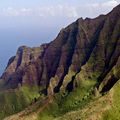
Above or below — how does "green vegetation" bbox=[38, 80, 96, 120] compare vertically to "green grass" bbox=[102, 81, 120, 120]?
above

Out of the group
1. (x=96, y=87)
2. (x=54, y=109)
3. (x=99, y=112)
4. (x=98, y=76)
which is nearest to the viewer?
(x=99, y=112)

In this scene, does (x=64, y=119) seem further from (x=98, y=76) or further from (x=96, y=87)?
(x=98, y=76)

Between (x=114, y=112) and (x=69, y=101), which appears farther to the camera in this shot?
(x=69, y=101)

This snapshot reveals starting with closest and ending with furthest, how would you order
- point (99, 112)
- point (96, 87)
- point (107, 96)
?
1. point (99, 112)
2. point (107, 96)
3. point (96, 87)

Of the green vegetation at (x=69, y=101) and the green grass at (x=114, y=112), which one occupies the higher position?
the green vegetation at (x=69, y=101)

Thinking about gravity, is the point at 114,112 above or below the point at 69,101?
below

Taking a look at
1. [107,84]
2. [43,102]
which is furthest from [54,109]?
[107,84]

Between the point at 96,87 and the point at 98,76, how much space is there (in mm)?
18422

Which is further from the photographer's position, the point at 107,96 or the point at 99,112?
the point at 107,96

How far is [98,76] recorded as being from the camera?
646ft

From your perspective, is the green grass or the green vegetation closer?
the green grass

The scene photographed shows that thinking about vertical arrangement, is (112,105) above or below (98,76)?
below

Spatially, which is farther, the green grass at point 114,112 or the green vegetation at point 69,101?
the green vegetation at point 69,101

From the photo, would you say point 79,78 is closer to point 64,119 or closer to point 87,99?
point 87,99
